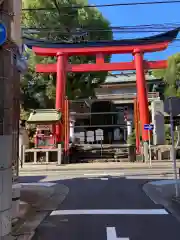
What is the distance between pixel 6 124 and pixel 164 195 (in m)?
5.97

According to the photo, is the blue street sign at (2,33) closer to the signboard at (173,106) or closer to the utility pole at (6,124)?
the utility pole at (6,124)

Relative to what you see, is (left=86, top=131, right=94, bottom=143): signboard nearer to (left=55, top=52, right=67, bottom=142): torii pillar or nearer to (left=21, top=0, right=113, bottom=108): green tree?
(left=21, top=0, right=113, bottom=108): green tree

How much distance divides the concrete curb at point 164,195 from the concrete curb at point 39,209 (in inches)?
106

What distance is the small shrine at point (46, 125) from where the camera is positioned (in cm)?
2289

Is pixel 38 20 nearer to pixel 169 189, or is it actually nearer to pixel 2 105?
pixel 169 189

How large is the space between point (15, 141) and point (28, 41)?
64.6ft

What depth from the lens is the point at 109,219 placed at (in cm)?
684

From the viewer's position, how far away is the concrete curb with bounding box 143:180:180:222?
7.83 m

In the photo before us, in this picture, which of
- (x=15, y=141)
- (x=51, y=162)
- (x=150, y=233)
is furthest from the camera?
(x=51, y=162)

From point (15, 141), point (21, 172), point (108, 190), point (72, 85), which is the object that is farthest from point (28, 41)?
point (15, 141)

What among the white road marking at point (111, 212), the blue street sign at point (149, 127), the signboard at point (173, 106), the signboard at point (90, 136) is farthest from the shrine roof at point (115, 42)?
the white road marking at point (111, 212)

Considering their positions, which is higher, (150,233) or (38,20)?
(38,20)

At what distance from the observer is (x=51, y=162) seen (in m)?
22.2

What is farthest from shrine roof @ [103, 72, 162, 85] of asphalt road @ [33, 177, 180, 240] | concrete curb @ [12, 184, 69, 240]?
asphalt road @ [33, 177, 180, 240]
